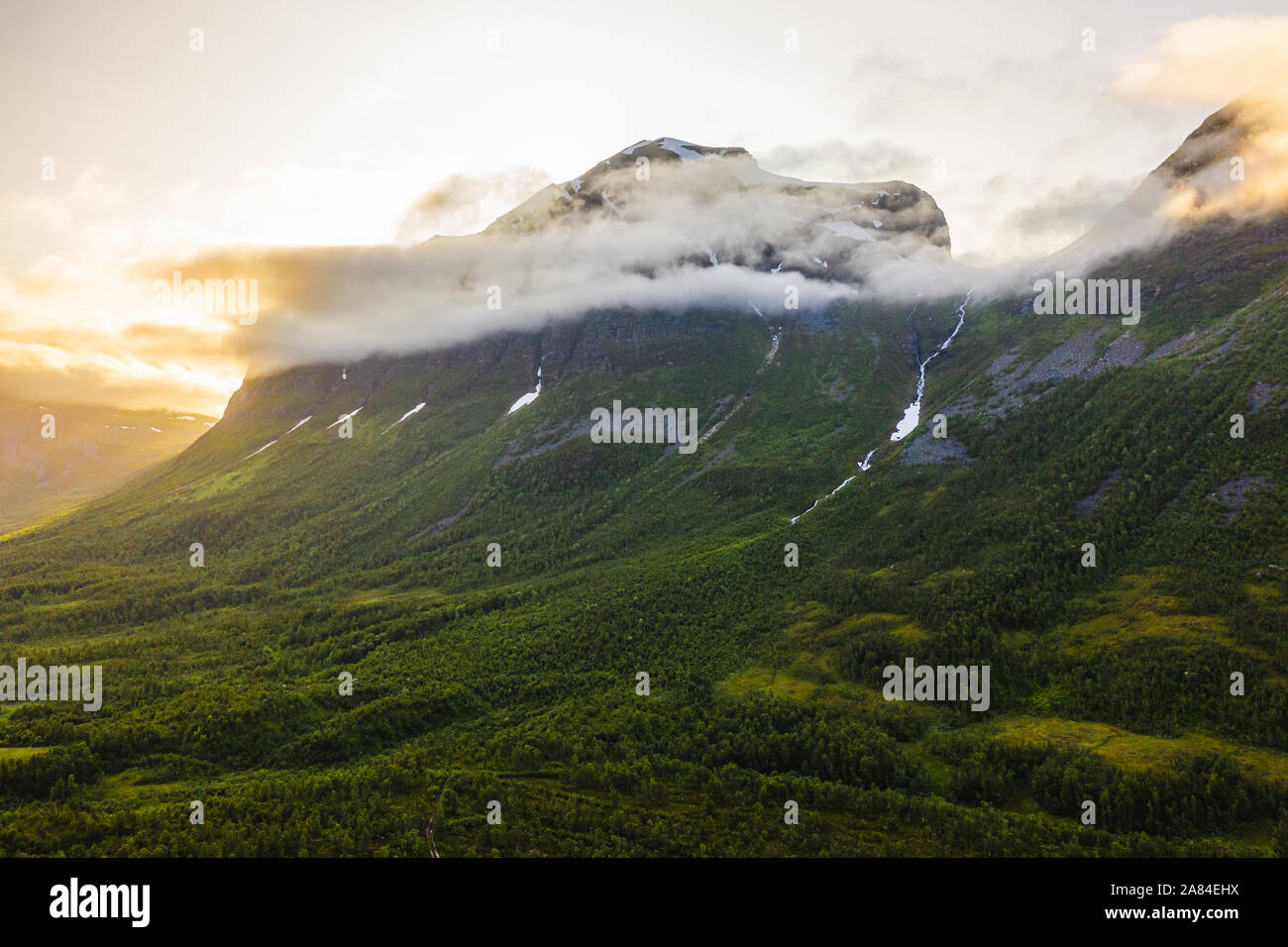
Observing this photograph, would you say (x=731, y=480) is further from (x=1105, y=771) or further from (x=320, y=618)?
(x=1105, y=771)

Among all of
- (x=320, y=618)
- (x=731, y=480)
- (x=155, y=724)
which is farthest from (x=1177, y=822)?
(x=320, y=618)

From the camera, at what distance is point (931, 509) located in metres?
149

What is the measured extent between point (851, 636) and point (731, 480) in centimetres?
8598

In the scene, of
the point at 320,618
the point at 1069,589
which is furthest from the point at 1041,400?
the point at 320,618

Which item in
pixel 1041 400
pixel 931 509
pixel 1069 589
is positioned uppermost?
pixel 1041 400

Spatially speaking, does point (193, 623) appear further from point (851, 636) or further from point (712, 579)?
point (851, 636)

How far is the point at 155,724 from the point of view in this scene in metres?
97.9

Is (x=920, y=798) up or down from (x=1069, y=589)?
down

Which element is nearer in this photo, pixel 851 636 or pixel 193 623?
pixel 851 636

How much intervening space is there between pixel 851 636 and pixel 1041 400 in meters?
100

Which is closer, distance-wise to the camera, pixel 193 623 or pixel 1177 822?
pixel 1177 822

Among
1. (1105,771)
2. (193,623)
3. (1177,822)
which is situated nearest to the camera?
(1177,822)
